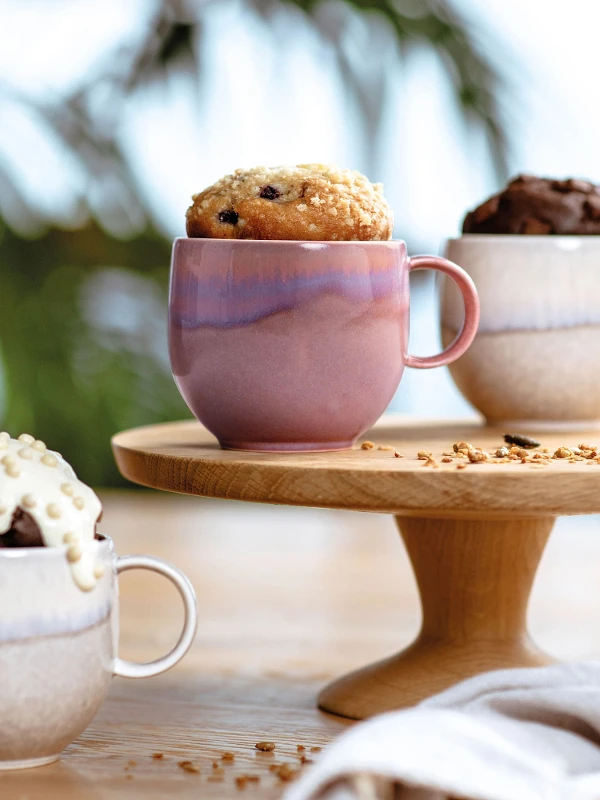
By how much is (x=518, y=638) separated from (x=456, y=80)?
54.6 inches

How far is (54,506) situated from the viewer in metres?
0.65

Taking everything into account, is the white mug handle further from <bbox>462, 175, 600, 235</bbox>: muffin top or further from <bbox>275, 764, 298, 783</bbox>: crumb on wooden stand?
<bbox>462, 175, 600, 235</bbox>: muffin top

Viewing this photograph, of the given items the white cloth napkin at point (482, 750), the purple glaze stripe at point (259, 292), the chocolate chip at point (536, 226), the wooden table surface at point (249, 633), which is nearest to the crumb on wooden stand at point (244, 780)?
the wooden table surface at point (249, 633)

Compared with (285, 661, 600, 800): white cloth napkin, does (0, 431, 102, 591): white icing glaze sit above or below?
above

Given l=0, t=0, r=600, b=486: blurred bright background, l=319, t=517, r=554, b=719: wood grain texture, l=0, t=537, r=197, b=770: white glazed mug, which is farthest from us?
l=0, t=0, r=600, b=486: blurred bright background

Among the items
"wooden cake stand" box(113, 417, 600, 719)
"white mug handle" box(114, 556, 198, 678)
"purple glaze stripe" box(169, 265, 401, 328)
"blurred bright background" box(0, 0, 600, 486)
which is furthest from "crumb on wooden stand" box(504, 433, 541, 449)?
"blurred bright background" box(0, 0, 600, 486)

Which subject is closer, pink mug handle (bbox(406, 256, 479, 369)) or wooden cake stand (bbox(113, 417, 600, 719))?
wooden cake stand (bbox(113, 417, 600, 719))

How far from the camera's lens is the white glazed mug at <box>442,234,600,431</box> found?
2.94ft

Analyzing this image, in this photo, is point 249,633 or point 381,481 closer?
point 381,481

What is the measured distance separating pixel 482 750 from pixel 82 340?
1.67 meters

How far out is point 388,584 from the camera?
1.29 metres

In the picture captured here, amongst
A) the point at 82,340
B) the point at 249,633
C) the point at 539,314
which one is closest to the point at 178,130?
the point at 82,340

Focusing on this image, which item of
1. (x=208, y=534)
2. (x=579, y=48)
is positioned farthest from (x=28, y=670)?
(x=579, y=48)

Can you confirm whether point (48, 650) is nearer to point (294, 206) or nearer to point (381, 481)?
point (381, 481)
